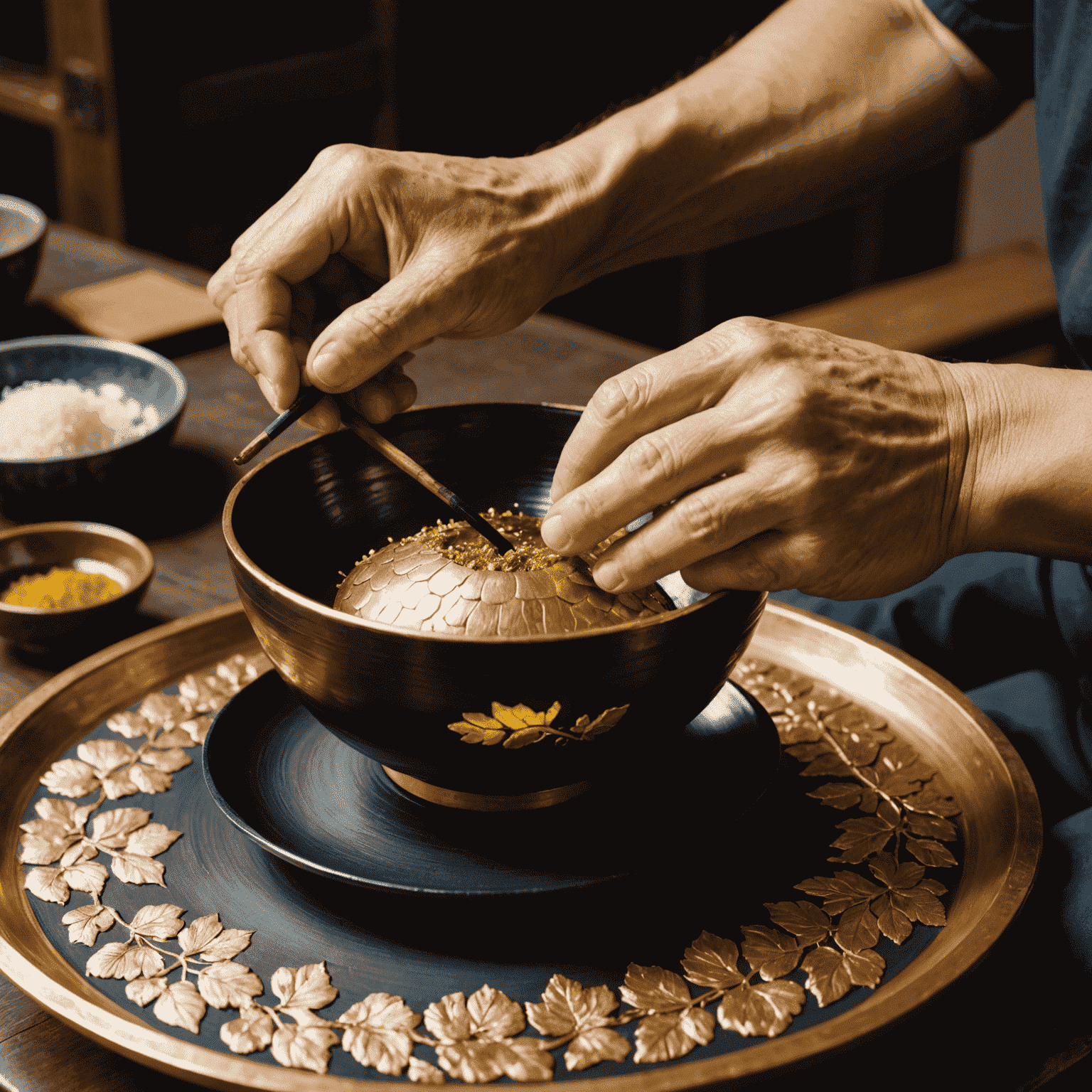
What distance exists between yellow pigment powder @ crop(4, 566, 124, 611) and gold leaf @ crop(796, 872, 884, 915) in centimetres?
67

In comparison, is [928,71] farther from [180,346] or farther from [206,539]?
[180,346]

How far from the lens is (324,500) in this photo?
3.11 feet

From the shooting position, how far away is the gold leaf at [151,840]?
0.78 m

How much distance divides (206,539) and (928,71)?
95 cm

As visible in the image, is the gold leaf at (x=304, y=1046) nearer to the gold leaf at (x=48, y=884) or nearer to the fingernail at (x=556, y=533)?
the gold leaf at (x=48, y=884)

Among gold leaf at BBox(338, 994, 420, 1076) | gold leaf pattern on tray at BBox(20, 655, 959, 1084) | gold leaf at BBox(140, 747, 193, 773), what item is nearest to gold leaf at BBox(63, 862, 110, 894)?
gold leaf pattern on tray at BBox(20, 655, 959, 1084)

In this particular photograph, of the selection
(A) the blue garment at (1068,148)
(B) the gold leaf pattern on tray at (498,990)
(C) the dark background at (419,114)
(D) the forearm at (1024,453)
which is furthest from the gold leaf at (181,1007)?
(C) the dark background at (419,114)

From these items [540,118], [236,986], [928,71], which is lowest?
[540,118]

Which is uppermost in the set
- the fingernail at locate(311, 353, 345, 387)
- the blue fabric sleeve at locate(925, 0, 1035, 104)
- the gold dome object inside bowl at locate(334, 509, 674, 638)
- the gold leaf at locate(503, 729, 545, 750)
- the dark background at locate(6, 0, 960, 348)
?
the blue fabric sleeve at locate(925, 0, 1035, 104)

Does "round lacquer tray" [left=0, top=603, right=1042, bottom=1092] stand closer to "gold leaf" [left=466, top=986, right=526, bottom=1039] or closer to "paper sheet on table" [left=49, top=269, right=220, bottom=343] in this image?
"gold leaf" [left=466, top=986, right=526, bottom=1039]

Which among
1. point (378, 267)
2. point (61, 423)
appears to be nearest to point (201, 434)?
point (61, 423)

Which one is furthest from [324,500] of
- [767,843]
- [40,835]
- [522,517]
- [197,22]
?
[197,22]

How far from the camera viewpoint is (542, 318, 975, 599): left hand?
75 cm

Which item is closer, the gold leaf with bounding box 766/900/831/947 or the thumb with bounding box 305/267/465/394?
the gold leaf with bounding box 766/900/831/947
